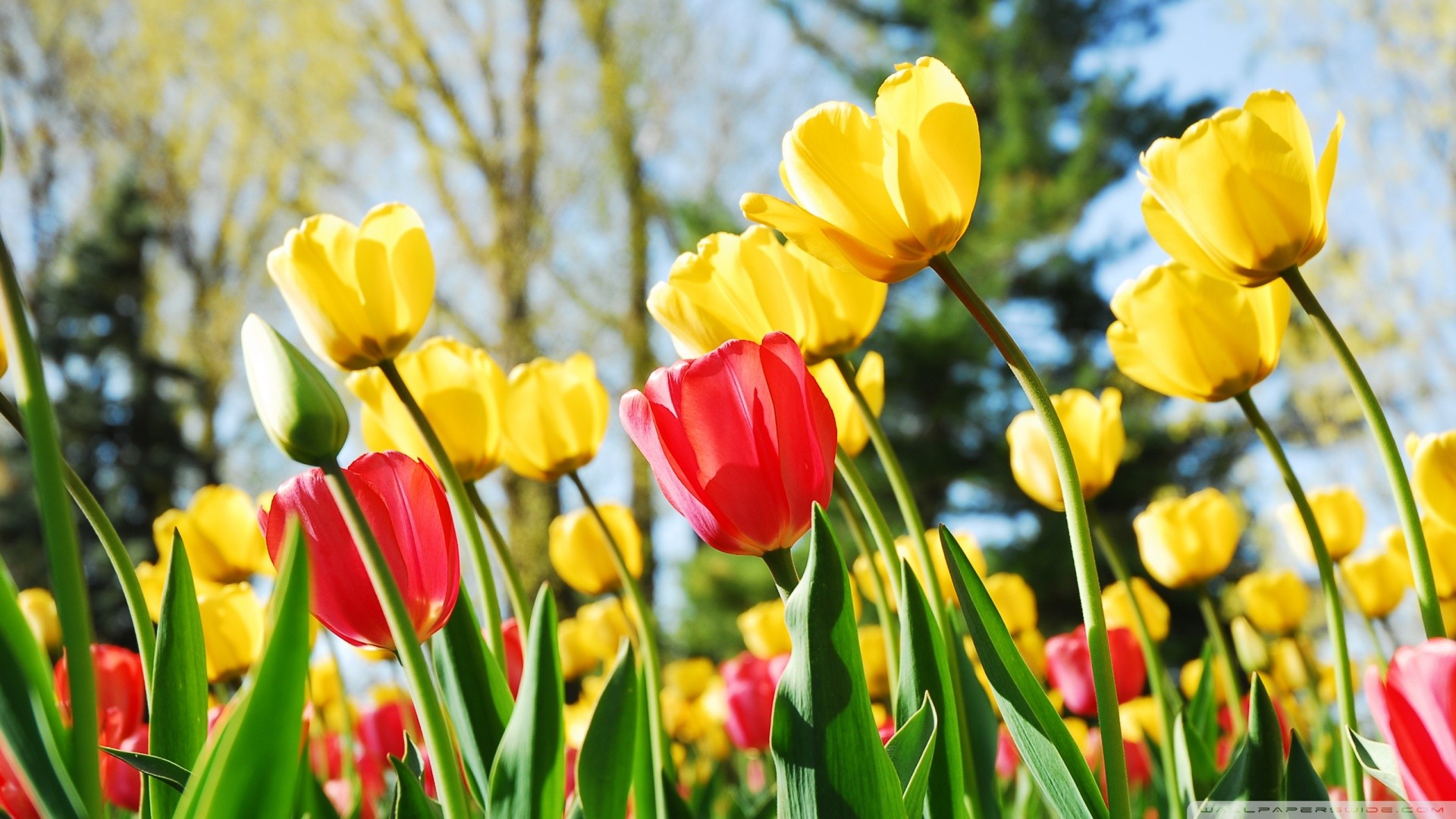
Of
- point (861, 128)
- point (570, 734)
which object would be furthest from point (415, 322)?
point (570, 734)

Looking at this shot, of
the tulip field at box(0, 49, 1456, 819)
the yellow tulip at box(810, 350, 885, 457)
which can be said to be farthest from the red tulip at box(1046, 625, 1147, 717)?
the yellow tulip at box(810, 350, 885, 457)

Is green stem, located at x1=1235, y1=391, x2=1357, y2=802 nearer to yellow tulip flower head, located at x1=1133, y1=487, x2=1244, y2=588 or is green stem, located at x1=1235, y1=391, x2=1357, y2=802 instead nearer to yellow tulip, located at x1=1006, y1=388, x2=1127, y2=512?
yellow tulip, located at x1=1006, y1=388, x2=1127, y2=512

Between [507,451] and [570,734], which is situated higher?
[507,451]

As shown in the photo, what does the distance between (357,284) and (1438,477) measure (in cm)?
58

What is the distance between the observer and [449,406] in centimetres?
74

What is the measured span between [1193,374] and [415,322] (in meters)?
0.45

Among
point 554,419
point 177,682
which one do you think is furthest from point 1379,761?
point 554,419

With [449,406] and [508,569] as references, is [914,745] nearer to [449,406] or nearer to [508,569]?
[508,569]

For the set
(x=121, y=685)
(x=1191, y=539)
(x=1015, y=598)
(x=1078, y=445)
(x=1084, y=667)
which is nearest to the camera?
(x=121, y=685)

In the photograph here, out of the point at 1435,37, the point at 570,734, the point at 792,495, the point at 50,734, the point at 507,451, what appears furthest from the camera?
the point at 1435,37

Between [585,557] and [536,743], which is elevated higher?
[585,557]

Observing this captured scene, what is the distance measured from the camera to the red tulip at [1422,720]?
0.34 m

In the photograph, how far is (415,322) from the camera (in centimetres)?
67

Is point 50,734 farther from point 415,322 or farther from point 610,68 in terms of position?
point 610,68
